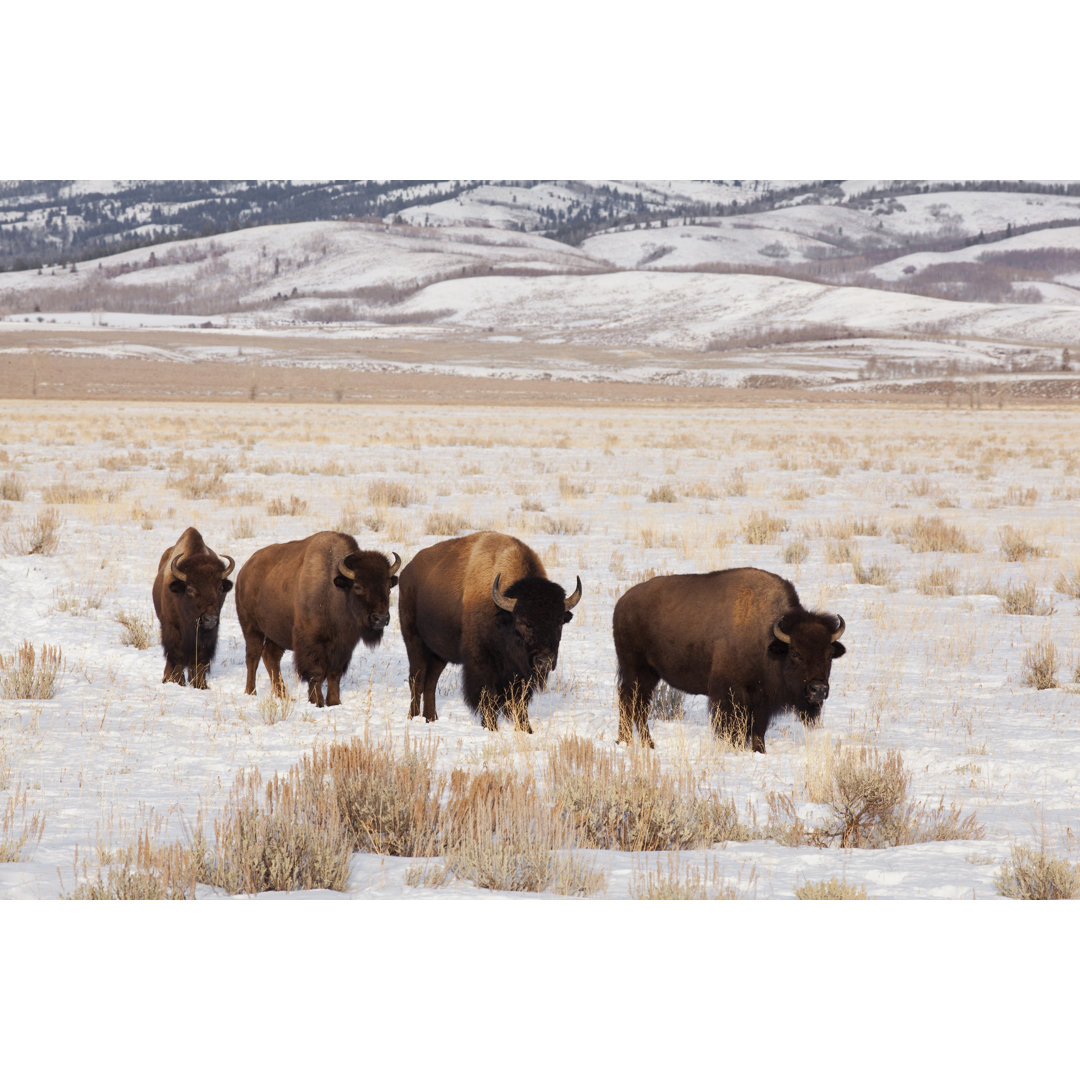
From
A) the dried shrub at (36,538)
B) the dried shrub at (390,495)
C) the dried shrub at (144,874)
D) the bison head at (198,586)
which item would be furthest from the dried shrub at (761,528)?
the dried shrub at (144,874)

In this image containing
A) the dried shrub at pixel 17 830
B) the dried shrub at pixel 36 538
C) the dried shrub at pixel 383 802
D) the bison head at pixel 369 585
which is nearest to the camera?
the dried shrub at pixel 17 830

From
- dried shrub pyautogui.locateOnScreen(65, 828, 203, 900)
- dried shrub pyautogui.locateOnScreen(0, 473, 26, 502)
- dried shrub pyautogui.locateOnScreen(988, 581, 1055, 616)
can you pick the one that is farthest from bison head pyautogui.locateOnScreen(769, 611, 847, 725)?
dried shrub pyautogui.locateOnScreen(0, 473, 26, 502)

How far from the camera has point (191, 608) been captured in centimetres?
905

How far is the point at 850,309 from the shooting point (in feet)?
566

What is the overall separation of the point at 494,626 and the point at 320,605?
153 cm

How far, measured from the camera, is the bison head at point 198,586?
8.91 meters

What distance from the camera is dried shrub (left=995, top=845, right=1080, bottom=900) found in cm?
431

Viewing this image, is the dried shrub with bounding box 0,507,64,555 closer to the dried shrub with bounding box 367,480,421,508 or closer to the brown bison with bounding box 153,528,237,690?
the dried shrub with bounding box 367,480,421,508

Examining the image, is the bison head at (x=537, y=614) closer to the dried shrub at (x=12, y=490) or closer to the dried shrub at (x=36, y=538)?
the dried shrub at (x=36, y=538)

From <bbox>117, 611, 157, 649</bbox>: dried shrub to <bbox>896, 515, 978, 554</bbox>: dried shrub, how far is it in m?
10.1

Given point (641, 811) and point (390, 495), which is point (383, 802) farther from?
point (390, 495)

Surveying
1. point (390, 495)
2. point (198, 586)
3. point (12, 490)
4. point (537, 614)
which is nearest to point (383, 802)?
point (537, 614)

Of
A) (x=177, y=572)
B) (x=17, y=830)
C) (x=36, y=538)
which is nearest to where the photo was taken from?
(x=17, y=830)

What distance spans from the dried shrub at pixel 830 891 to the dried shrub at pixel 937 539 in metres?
12.1
